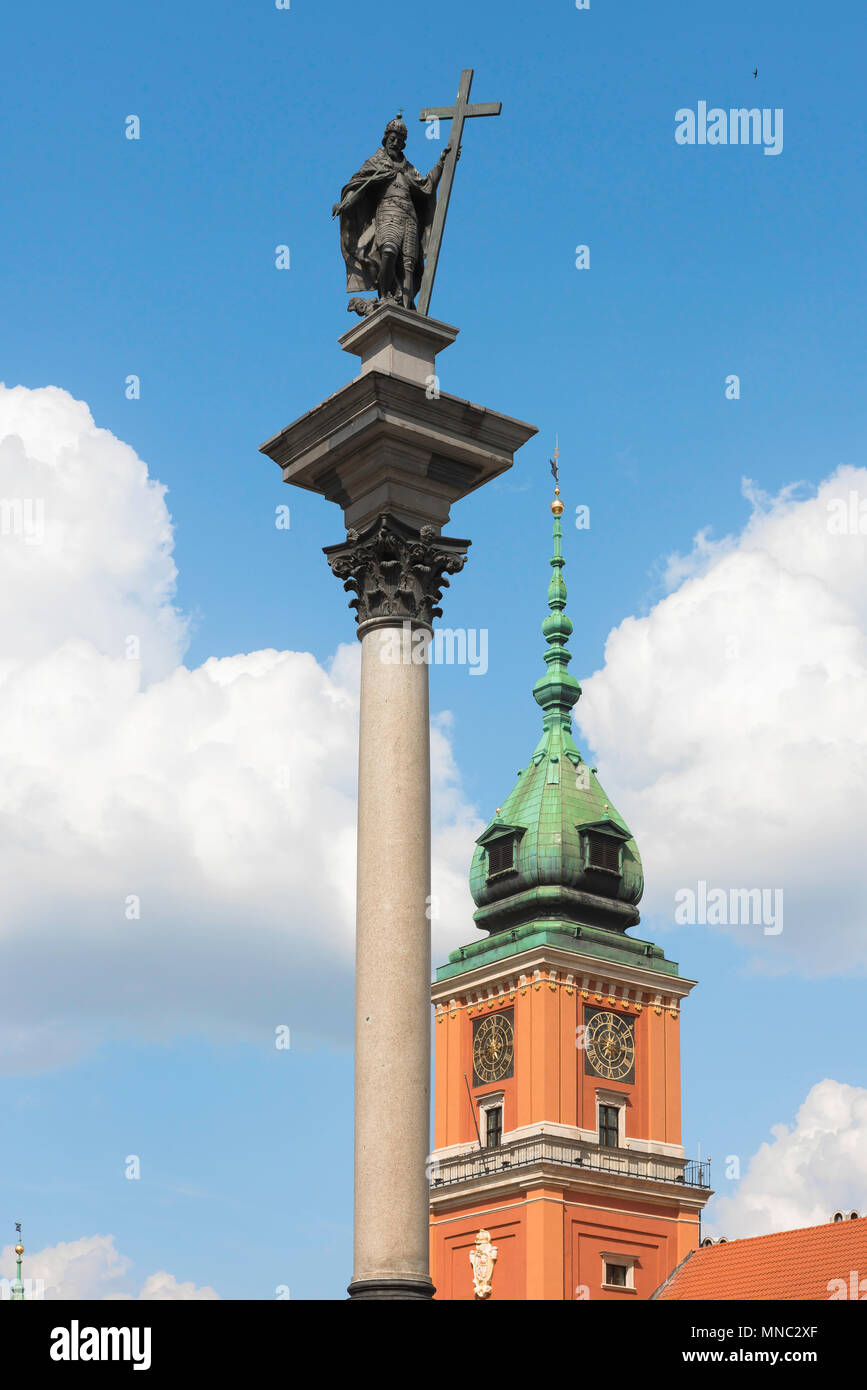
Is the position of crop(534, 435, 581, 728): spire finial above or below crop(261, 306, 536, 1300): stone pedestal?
above

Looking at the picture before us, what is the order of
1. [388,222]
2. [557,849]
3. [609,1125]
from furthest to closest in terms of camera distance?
[557,849] < [609,1125] < [388,222]

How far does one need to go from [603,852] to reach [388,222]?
65.7 meters

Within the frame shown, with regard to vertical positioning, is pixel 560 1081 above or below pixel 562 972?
below

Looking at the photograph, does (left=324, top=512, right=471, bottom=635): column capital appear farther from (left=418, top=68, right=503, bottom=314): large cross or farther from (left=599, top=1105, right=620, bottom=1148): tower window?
(left=599, top=1105, right=620, bottom=1148): tower window

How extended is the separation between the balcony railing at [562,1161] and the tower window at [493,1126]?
0.95 metres

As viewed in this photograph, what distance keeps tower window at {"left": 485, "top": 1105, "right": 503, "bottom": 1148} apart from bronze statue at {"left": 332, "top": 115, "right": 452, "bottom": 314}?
60.5 metres

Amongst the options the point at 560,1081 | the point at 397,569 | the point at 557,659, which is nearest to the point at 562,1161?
the point at 560,1081

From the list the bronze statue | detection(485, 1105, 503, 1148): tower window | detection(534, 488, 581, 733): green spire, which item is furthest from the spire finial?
the bronze statue

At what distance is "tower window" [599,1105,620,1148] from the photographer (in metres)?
71.2

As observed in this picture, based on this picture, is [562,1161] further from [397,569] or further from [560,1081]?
[397,569]

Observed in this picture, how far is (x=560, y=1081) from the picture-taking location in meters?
70.2
